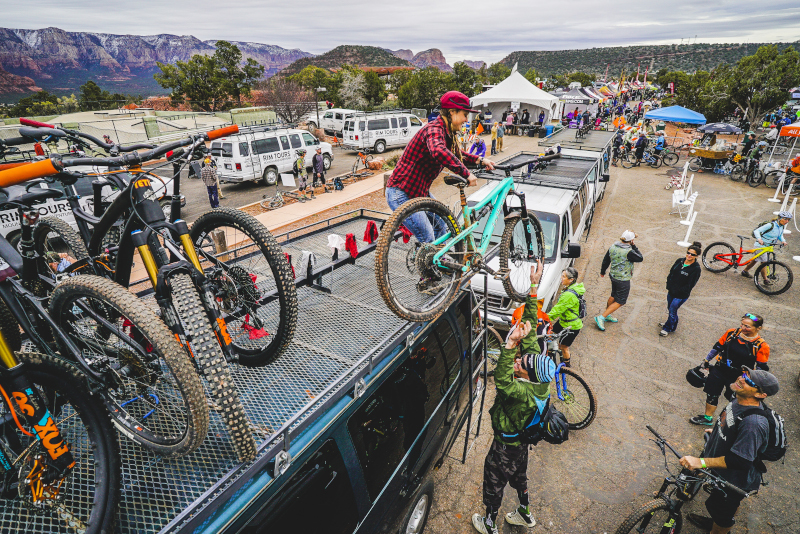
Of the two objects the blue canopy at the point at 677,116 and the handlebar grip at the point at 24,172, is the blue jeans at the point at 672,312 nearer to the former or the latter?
the handlebar grip at the point at 24,172

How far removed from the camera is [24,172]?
74.1 inches

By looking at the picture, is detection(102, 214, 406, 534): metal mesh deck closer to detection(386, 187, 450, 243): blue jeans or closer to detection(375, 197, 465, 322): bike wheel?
detection(375, 197, 465, 322): bike wheel

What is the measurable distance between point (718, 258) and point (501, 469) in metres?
9.14

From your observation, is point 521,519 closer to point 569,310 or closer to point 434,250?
point 434,250

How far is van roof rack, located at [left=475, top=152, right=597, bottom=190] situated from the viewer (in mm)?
7836

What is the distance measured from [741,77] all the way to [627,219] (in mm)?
19615

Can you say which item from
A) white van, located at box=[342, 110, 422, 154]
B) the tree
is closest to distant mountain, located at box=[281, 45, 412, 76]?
the tree

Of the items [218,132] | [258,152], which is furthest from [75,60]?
[218,132]

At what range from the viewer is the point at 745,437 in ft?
10.8

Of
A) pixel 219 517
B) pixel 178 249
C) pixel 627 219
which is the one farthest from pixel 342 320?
pixel 627 219

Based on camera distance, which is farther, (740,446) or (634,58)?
(634,58)

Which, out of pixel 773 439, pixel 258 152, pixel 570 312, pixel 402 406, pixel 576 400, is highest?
pixel 258 152

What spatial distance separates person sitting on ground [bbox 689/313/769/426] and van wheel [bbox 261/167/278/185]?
15.6 meters

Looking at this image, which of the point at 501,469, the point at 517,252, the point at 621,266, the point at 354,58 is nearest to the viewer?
the point at 501,469
